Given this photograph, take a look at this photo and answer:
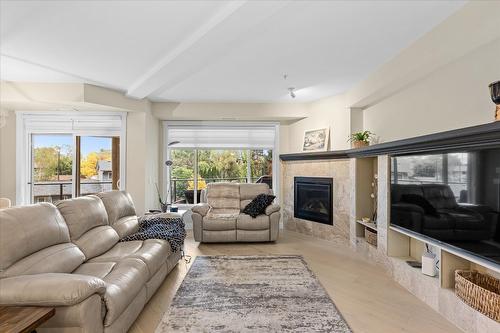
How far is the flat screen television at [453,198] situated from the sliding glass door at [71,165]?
465 cm

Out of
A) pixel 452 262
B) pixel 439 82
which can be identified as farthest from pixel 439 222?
pixel 439 82

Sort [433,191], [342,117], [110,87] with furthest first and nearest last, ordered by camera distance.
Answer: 1. [342,117]
2. [110,87]
3. [433,191]

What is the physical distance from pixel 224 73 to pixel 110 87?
1.92 meters

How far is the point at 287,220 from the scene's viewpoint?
5809 millimetres

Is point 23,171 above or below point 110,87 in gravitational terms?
below

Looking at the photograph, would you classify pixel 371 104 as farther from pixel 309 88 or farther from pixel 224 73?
pixel 224 73

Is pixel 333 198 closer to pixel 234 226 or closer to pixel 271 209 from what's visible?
pixel 271 209

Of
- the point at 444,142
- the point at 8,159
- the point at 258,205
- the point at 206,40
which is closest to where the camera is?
the point at 444,142

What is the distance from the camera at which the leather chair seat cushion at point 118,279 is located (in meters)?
1.92

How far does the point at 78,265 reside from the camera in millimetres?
2387

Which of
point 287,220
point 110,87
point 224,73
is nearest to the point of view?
point 224,73

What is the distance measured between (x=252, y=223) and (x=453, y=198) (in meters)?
2.92

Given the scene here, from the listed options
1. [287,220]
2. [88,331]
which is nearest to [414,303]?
[88,331]

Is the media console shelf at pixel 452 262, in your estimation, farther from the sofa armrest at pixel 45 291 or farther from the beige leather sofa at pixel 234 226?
the sofa armrest at pixel 45 291
